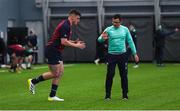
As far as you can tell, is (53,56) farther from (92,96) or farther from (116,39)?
(92,96)

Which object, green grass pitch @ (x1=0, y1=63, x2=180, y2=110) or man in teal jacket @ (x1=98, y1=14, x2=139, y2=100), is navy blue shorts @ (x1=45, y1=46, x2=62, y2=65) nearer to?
green grass pitch @ (x1=0, y1=63, x2=180, y2=110)

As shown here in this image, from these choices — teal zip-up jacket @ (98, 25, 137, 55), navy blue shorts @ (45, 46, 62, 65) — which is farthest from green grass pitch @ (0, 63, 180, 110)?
teal zip-up jacket @ (98, 25, 137, 55)

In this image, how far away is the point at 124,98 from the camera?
14.6 meters

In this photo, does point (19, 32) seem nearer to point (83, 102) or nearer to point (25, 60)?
point (25, 60)

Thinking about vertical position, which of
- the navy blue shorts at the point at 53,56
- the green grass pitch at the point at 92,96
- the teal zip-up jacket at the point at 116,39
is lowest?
the green grass pitch at the point at 92,96

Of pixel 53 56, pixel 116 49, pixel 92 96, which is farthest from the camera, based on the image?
pixel 92 96

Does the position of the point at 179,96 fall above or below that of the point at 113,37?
below

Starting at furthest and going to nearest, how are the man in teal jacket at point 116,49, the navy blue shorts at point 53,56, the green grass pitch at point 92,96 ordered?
the man in teal jacket at point 116,49
the navy blue shorts at point 53,56
the green grass pitch at point 92,96

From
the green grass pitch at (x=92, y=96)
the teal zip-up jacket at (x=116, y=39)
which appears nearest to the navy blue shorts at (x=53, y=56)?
the green grass pitch at (x=92, y=96)

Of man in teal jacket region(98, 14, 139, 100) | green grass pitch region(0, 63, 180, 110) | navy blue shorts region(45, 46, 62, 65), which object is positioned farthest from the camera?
man in teal jacket region(98, 14, 139, 100)

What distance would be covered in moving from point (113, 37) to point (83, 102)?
5.65 ft

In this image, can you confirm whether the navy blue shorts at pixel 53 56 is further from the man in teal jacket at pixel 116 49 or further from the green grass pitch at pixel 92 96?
the man in teal jacket at pixel 116 49

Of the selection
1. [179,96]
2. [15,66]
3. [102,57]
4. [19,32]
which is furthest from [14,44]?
[179,96]

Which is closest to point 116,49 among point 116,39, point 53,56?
point 116,39
